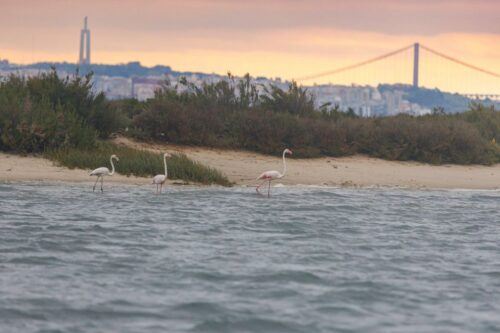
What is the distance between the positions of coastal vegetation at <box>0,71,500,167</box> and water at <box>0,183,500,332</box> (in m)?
2.43

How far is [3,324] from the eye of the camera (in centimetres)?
1038

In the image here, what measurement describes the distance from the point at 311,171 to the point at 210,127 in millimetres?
2964

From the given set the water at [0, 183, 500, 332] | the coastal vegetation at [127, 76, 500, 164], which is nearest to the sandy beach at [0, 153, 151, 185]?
the water at [0, 183, 500, 332]

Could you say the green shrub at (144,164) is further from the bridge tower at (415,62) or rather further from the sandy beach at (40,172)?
the bridge tower at (415,62)

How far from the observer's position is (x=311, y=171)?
23.7m

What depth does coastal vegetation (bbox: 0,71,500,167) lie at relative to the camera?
2248cm

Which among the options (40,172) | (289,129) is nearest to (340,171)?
(289,129)

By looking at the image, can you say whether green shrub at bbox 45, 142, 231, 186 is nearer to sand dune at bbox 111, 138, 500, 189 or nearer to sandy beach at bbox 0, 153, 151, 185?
sandy beach at bbox 0, 153, 151, 185

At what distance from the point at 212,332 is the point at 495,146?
62.6 feet

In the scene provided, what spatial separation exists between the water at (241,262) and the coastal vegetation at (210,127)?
95.6 inches

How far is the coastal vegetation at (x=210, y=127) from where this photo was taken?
2248 centimetres

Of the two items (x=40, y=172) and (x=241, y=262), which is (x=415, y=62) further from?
(x=241, y=262)

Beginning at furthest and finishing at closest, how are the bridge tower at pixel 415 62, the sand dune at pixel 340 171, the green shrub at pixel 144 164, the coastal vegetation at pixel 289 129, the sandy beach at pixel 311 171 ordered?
1. the bridge tower at pixel 415 62
2. the coastal vegetation at pixel 289 129
3. the sand dune at pixel 340 171
4. the green shrub at pixel 144 164
5. the sandy beach at pixel 311 171

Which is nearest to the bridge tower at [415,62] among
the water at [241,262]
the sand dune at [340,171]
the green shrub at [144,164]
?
the sand dune at [340,171]
